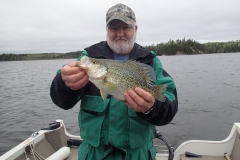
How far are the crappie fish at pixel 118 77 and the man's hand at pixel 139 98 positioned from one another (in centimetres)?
13

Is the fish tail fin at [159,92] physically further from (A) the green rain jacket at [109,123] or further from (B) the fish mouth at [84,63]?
(B) the fish mouth at [84,63]

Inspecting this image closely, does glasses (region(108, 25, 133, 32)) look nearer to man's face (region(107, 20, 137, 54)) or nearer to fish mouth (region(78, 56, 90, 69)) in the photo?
man's face (region(107, 20, 137, 54))

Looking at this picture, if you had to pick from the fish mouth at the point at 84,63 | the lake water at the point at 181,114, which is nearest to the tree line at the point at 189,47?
the lake water at the point at 181,114

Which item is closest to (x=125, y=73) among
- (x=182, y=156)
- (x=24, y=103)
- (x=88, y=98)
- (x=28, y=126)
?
(x=88, y=98)

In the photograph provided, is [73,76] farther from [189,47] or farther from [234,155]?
[189,47]

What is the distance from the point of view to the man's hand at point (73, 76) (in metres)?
2.54

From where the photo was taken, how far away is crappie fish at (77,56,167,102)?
2600 millimetres

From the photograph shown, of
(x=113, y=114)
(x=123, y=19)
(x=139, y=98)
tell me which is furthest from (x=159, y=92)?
(x=123, y=19)

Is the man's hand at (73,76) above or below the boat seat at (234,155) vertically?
above

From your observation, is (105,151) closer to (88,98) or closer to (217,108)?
(88,98)

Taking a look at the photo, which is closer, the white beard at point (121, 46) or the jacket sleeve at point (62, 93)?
the jacket sleeve at point (62, 93)

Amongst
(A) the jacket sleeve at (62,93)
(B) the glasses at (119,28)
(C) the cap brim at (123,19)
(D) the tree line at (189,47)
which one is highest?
(D) the tree line at (189,47)

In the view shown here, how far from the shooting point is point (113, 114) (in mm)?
2965

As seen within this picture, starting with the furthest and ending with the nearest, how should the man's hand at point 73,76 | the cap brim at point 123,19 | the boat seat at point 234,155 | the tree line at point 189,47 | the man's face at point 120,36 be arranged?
the tree line at point 189,47
the boat seat at point 234,155
the man's face at point 120,36
the cap brim at point 123,19
the man's hand at point 73,76
